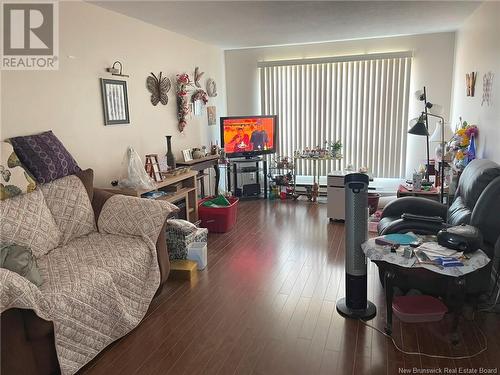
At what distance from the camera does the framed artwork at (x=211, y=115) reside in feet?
19.0

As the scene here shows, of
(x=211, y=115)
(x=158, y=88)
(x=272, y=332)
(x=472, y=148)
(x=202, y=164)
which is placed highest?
(x=158, y=88)

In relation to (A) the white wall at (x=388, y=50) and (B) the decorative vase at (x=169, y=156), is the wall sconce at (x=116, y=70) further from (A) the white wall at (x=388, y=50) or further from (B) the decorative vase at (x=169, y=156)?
(A) the white wall at (x=388, y=50)

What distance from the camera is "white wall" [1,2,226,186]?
2.94m

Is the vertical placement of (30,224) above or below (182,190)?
above

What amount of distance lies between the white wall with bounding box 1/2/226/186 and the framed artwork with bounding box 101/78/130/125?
6cm

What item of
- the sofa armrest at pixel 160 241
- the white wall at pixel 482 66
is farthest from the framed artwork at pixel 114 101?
the white wall at pixel 482 66

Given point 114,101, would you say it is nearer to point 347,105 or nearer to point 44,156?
point 44,156

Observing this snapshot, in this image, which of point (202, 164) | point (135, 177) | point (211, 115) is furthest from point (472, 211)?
point (211, 115)

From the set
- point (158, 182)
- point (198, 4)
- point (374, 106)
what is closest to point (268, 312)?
point (158, 182)

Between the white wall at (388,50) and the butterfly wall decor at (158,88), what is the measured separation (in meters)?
1.97

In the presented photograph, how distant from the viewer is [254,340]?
92.4 inches

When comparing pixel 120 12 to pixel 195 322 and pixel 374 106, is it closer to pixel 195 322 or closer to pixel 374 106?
pixel 195 322

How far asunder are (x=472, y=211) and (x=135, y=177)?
2753 mm

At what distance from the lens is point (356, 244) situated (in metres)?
2.53
